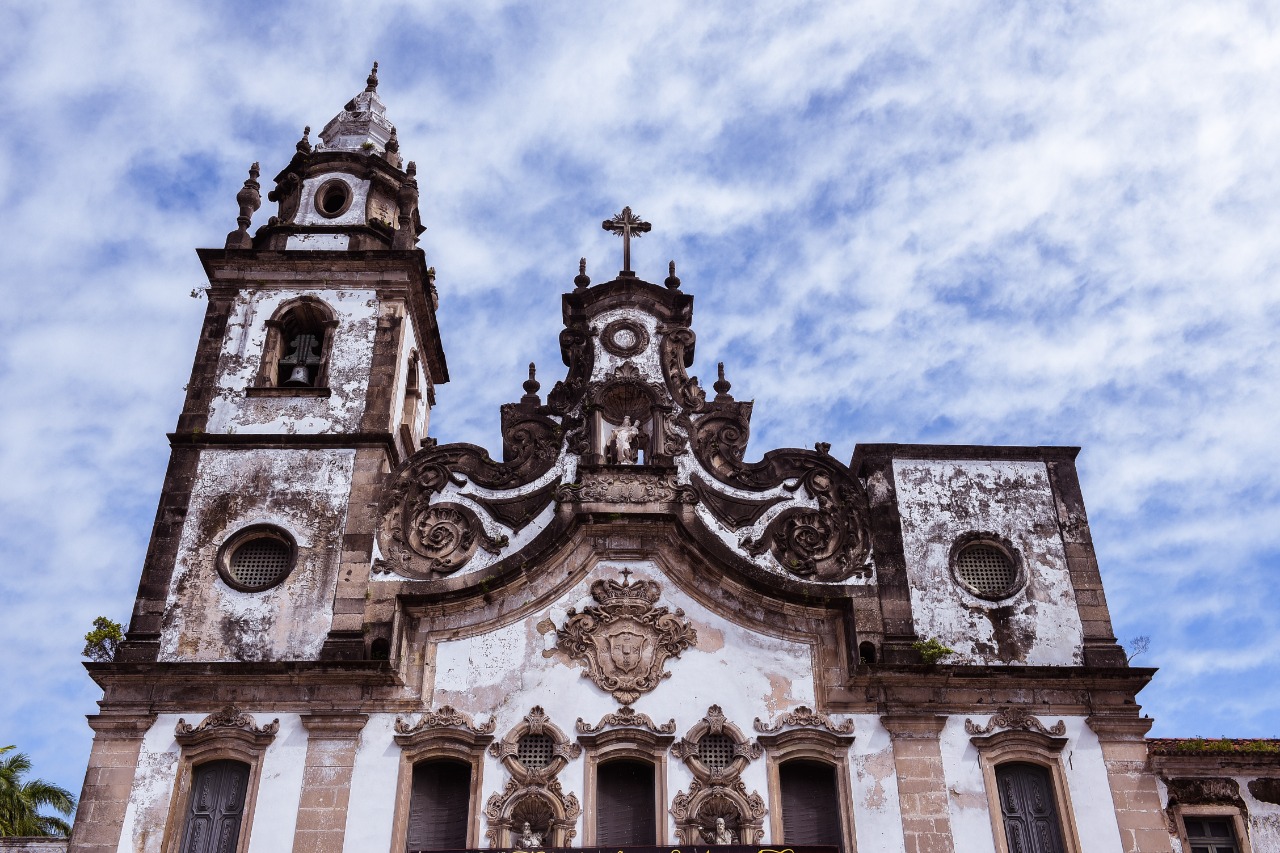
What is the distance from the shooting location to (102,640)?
766 inches

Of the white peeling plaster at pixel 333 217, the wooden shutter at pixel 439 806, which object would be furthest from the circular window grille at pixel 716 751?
the white peeling plaster at pixel 333 217

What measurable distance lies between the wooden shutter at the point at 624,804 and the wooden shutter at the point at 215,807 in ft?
16.0

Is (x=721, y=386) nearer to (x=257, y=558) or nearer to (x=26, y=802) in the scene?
(x=257, y=558)

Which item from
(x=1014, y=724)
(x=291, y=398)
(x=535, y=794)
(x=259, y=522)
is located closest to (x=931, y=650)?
(x=1014, y=724)

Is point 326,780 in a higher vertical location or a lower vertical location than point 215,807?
higher

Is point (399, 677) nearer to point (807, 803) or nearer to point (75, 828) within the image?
point (75, 828)

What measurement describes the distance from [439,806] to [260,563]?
16.0 ft

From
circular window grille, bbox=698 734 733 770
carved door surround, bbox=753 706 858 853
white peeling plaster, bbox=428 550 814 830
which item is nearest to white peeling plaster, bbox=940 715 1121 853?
carved door surround, bbox=753 706 858 853

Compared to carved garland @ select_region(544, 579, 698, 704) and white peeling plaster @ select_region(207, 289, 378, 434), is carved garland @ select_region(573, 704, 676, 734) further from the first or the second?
white peeling plaster @ select_region(207, 289, 378, 434)

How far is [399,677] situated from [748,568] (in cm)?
538

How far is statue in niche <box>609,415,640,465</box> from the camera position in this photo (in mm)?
21594

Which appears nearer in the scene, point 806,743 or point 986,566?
point 806,743

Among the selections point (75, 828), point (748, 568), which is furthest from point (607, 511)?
point (75, 828)

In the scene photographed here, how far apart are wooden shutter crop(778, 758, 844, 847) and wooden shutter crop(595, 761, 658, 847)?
6.04ft
